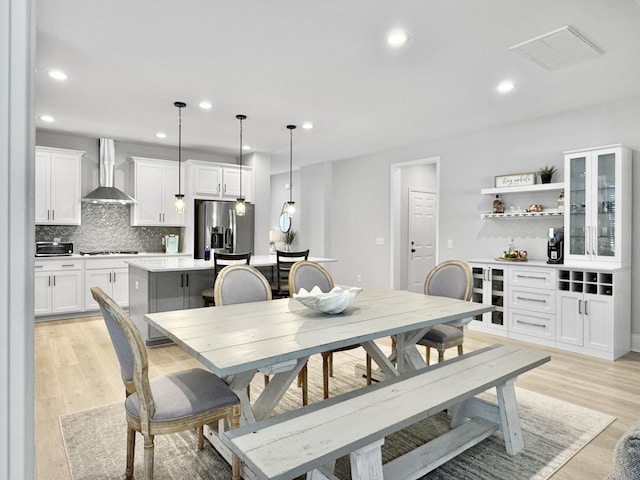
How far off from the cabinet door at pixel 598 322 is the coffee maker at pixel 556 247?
556 millimetres

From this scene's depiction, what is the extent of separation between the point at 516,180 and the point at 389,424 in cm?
427

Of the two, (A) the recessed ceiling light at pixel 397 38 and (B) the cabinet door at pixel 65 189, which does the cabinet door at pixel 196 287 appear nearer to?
(B) the cabinet door at pixel 65 189

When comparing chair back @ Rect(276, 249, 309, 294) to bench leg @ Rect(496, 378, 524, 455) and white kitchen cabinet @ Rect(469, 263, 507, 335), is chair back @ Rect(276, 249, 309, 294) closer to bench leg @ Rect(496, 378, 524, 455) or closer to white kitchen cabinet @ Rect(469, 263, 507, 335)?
white kitchen cabinet @ Rect(469, 263, 507, 335)

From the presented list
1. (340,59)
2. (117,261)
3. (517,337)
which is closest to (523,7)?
(340,59)

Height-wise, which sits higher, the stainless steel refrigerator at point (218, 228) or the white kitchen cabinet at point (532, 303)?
the stainless steel refrigerator at point (218, 228)

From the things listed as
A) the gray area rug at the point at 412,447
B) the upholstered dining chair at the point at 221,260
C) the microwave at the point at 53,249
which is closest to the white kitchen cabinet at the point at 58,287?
the microwave at the point at 53,249

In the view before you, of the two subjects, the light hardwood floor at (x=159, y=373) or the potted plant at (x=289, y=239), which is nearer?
the light hardwood floor at (x=159, y=373)

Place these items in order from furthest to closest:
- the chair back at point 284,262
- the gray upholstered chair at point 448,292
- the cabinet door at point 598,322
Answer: the chair back at point 284,262
the cabinet door at point 598,322
the gray upholstered chair at point 448,292

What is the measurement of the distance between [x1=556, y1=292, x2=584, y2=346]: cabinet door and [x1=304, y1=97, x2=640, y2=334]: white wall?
0.66 m

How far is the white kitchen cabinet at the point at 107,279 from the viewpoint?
5.66m

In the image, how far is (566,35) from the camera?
110 inches

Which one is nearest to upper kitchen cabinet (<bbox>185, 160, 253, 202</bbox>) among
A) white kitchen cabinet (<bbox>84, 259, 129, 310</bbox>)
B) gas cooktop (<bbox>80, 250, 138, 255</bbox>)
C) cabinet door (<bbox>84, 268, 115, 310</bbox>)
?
gas cooktop (<bbox>80, 250, 138, 255</bbox>)

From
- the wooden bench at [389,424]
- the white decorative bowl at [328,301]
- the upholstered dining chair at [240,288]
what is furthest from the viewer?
the upholstered dining chair at [240,288]

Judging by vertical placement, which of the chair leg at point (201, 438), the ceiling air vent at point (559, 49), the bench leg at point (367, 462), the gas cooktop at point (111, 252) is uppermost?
the ceiling air vent at point (559, 49)
